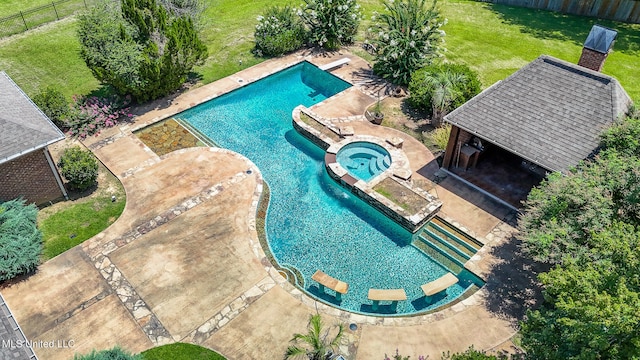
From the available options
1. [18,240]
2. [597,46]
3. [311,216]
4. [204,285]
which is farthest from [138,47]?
[597,46]

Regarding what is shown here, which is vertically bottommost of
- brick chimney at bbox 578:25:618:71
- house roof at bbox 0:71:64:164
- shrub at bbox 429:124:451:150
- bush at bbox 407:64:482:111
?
shrub at bbox 429:124:451:150

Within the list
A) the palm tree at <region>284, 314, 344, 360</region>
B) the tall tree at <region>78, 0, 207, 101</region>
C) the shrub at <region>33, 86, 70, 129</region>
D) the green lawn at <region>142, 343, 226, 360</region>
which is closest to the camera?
the palm tree at <region>284, 314, 344, 360</region>

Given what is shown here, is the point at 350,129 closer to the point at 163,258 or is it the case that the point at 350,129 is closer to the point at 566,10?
the point at 163,258

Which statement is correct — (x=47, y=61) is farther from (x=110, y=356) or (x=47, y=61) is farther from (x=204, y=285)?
(x=110, y=356)

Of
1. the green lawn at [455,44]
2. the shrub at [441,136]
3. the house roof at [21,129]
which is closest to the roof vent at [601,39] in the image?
the shrub at [441,136]

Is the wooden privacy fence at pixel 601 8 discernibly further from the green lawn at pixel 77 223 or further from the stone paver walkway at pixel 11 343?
the stone paver walkway at pixel 11 343

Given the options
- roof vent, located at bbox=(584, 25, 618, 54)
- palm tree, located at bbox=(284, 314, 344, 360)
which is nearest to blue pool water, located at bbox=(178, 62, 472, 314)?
palm tree, located at bbox=(284, 314, 344, 360)

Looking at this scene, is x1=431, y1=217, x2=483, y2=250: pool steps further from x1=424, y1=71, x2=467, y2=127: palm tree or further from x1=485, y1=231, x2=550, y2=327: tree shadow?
x1=424, y1=71, x2=467, y2=127: palm tree
